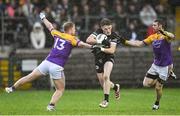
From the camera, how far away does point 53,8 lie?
2909cm

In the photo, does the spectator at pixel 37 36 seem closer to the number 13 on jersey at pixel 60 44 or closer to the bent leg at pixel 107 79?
the bent leg at pixel 107 79

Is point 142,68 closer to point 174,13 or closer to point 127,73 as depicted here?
point 127,73

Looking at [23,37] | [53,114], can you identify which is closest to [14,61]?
[23,37]

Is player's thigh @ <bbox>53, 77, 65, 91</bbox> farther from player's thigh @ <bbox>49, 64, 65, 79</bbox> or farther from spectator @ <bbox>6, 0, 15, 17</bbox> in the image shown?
spectator @ <bbox>6, 0, 15, 17</bbox>

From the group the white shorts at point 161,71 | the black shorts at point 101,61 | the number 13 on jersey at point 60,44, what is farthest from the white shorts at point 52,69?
the white shorts at point 161,71

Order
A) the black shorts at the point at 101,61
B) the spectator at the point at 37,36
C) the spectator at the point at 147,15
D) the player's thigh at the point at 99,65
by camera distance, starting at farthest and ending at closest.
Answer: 1. the spectator at the point at 147,15
2. the spectator at the point at 37,36
3. the player's thigh at the point at 99,65
4. the black shorts at the point at 101,61

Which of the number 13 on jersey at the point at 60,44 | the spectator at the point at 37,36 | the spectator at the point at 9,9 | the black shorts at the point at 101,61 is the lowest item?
the spectator at the point at 37,36

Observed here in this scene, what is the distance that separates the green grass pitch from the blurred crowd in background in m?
3.43

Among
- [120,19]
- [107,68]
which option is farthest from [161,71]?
[120,19]

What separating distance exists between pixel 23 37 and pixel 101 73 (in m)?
10.1

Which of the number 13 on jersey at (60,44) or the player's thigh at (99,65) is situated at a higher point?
the number 13 on jersey at (60,44)

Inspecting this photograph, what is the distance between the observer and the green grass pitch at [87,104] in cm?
1705

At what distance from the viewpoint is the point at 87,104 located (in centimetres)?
2000

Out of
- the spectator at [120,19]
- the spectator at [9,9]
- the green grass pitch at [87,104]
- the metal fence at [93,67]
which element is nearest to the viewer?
the green grass pitch at [87,104]
